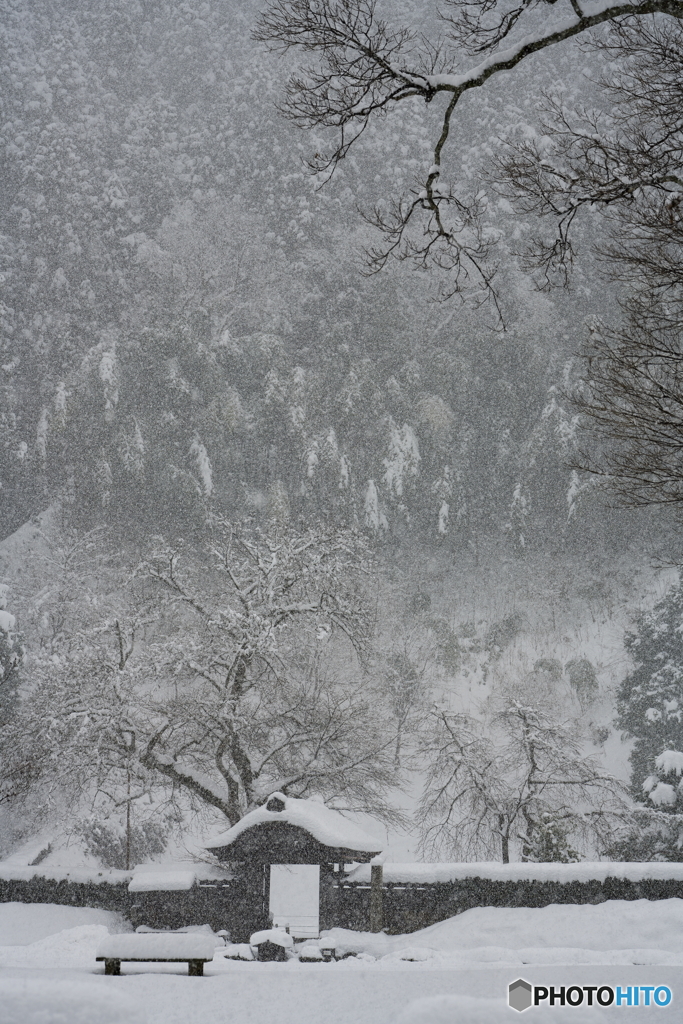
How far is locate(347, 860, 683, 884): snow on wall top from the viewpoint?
43.3 ft

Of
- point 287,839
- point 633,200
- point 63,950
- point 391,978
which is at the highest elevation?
point 633,200

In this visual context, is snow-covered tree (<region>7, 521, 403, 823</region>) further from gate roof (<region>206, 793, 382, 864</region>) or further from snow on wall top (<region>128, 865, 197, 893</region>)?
gate roof (<region>206, 793, 382, 864</region>)

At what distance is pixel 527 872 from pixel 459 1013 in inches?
433

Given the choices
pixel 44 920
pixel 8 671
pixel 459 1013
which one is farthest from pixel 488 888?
pixel 8 671

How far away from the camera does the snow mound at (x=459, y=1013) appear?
136 inches

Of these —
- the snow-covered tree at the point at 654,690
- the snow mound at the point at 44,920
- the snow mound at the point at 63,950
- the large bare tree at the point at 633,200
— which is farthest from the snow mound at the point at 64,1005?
the snow-covered tree at the point at 654,690

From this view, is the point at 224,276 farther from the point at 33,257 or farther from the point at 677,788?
the point at 677,788

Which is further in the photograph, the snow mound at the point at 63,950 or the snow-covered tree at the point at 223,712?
the snow-covered tree at the point at 223,712

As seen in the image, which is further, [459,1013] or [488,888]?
[488,888]

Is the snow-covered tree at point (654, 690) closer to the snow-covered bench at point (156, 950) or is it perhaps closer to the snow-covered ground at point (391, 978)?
the snow-covered ground at point (391, 978)

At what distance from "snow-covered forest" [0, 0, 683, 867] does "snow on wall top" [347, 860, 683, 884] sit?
8.46 feet

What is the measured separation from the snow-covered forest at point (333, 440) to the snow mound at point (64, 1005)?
4.14m

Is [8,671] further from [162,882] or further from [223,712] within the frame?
[162,882]

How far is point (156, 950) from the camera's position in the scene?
19.0 ft
